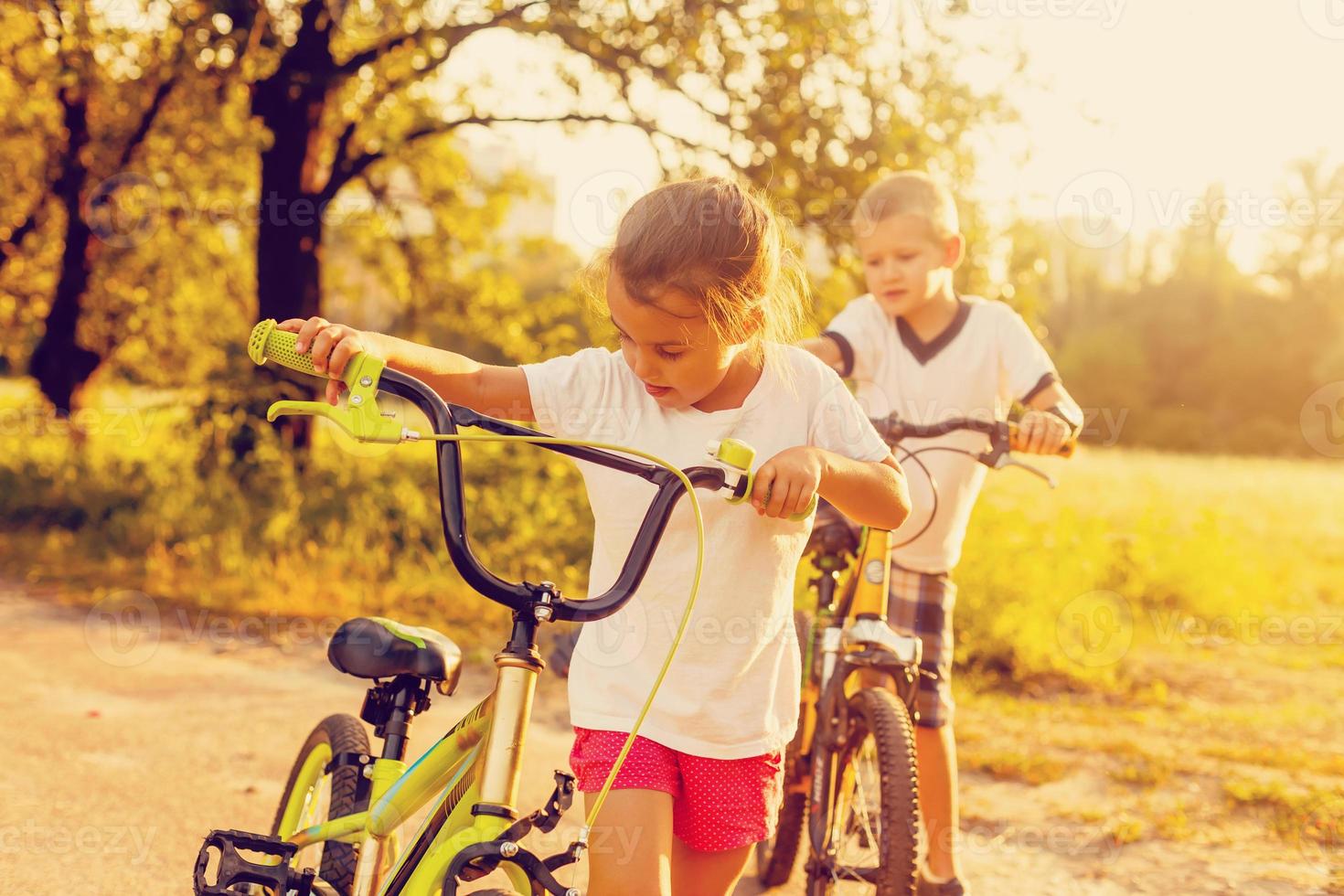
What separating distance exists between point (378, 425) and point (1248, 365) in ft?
155

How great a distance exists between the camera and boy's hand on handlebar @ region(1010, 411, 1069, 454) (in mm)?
3121

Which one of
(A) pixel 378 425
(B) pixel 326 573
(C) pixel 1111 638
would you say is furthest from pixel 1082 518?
(A) pixel 378 425

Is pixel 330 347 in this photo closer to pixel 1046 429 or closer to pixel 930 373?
pixel 1046 429

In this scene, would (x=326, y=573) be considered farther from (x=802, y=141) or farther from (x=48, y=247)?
(x=48, y=247)

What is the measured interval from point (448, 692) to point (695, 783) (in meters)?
0.51

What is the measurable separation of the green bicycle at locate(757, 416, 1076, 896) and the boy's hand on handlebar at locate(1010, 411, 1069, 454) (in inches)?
1.2

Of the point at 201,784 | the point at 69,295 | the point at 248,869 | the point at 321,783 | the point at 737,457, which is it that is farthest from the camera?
the point at 69,295

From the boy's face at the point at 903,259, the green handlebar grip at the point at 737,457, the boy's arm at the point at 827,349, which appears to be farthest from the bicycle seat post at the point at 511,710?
the boy's face at the point at 903,259

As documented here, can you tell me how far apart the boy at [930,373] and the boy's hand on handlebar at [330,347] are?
1.83 meters

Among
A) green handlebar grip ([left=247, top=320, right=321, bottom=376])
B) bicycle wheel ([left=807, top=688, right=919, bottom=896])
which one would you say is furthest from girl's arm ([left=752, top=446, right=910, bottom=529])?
bicycle wheel ([left=807, top=688, right=919, bottom=896])

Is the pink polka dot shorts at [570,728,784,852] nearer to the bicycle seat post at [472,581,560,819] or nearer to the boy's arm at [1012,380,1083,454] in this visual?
the bicycle seat post at [472,581,560,819]

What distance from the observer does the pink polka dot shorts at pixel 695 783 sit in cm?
207

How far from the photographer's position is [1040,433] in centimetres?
312

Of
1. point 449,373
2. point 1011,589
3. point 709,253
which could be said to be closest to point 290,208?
point 1011,589
